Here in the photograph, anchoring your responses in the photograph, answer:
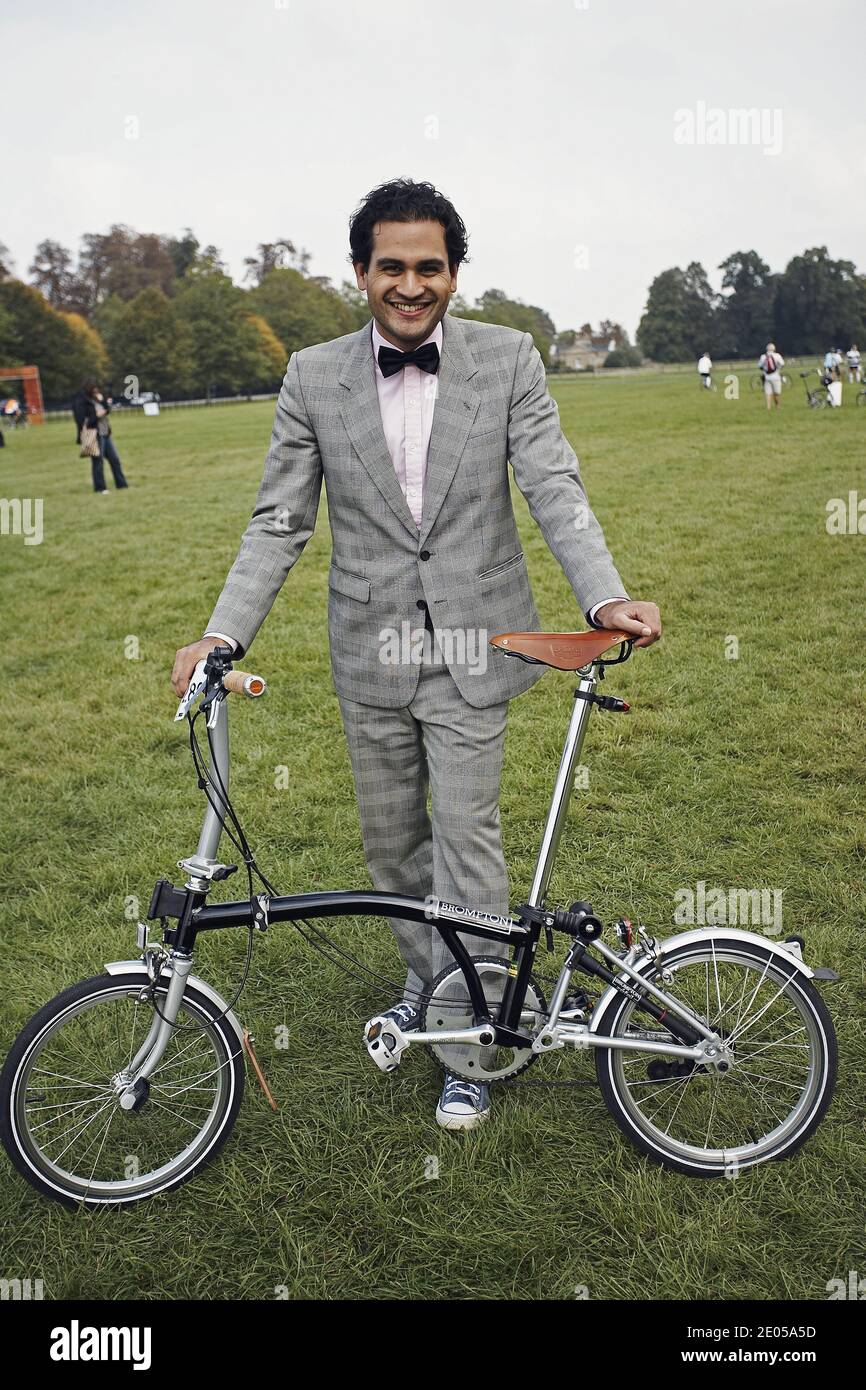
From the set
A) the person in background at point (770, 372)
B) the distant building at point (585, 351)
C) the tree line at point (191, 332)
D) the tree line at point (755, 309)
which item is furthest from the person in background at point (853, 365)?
the distant building at point (585, 351)

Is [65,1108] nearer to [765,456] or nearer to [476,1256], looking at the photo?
[476,1256]

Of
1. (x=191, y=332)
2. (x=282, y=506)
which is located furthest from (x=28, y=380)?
(x=282, y=506)

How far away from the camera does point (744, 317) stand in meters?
95.4

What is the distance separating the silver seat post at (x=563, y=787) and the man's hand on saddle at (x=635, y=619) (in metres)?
0.15

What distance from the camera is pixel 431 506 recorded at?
10.5ft

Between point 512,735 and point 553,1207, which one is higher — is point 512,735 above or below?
above

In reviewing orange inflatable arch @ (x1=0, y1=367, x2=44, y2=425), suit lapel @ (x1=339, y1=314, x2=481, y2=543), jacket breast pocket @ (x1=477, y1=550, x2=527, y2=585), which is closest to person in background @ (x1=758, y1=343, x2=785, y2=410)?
jacket breast pocket @ (x1=477, y1=550, x2=527, y2=585)

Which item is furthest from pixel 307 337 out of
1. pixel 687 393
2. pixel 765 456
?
pixel 765 456

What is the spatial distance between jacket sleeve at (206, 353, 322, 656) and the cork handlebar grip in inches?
15.9

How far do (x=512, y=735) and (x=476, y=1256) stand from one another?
13.2 ft

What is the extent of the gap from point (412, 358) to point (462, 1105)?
225 centimetres

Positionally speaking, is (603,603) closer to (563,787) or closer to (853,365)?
(563,787)

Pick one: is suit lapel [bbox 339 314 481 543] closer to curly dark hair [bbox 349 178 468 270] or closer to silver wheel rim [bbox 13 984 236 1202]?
curly dark hair [bbox 349 178 468 270]
